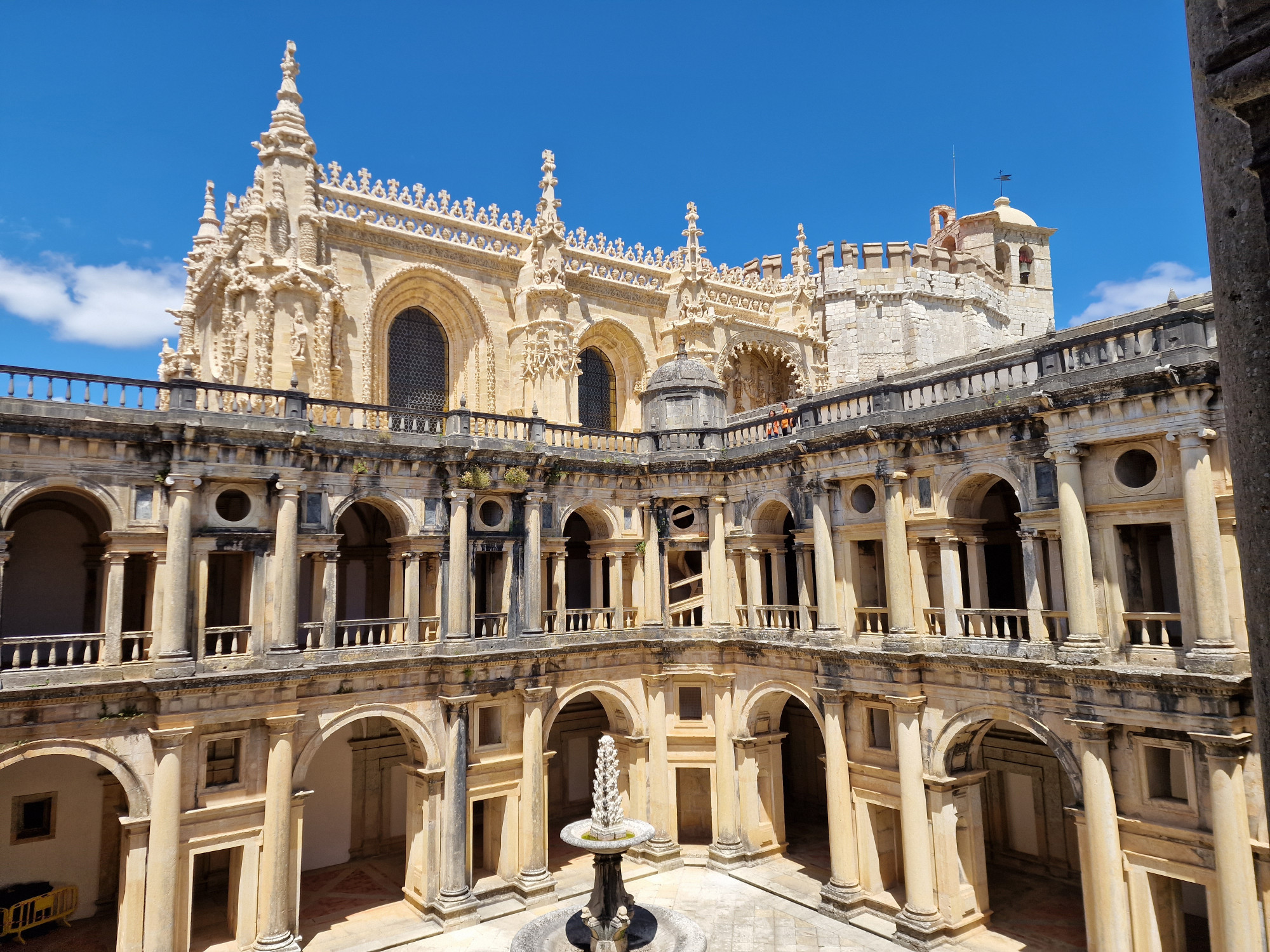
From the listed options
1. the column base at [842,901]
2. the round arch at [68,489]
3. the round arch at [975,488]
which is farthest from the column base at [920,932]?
the round arch at [68,489]

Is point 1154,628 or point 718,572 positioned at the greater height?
point 718,572

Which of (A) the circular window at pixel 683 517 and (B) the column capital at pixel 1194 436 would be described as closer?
(B) the column capital at pixel 1194 436

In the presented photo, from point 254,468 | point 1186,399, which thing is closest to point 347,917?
point 254,468

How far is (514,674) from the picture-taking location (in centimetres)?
2547

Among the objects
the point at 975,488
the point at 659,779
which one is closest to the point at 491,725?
the point at 659,779

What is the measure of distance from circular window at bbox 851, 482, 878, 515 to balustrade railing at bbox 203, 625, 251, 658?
54.4ft

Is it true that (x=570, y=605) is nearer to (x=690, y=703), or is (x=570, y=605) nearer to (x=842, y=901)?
(x=690, y=703)

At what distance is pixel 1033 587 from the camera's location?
67.0ft

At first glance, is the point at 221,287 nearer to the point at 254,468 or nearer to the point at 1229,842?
the point at 254,468

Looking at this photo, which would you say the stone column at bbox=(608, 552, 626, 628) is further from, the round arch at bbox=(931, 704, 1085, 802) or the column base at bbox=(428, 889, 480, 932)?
the round arch at bbox=(931, 704, 1085, 802)

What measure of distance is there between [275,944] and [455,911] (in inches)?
178

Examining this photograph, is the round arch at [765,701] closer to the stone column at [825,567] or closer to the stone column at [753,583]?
the stone column at [753,583]

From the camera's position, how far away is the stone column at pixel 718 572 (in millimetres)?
28141

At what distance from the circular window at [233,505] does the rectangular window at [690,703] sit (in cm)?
1494
